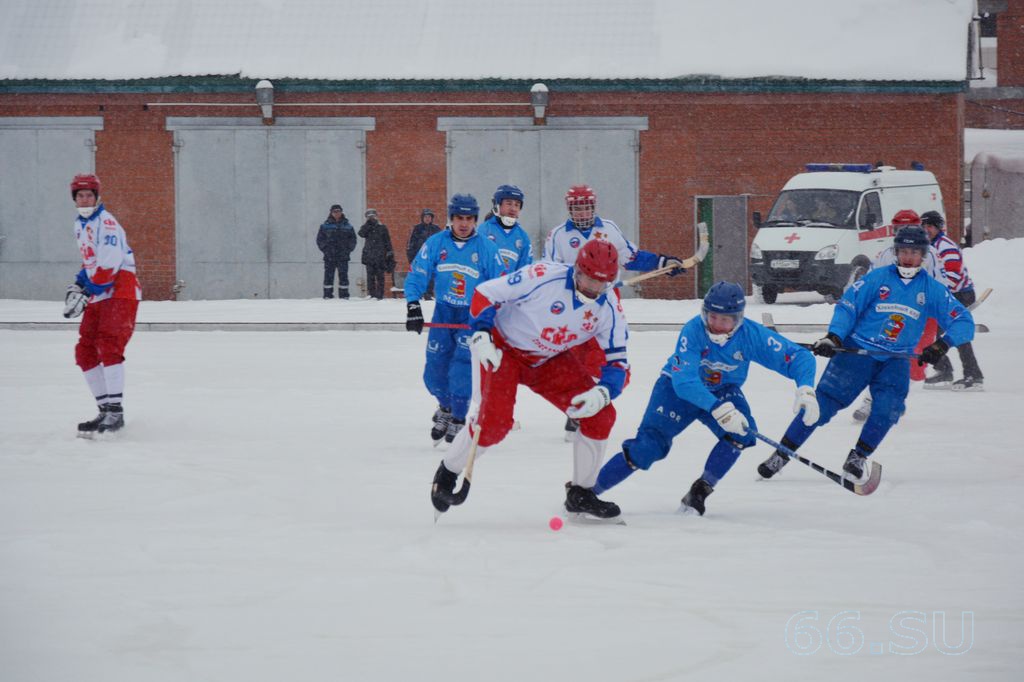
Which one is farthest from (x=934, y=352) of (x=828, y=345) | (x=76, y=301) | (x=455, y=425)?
(x=76, y=301)

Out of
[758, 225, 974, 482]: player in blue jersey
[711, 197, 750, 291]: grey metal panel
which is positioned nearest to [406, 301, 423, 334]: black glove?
[758, 225, 974, 482]: player in blue jersey

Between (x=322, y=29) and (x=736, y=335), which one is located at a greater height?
(x=322, y=29)

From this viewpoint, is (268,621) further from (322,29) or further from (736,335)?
(322,29)

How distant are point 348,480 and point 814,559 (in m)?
3.50

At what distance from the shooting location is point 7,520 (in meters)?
8.30

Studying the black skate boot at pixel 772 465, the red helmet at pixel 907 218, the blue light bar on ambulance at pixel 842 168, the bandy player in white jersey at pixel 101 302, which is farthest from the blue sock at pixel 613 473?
the blue light bar on ambulance at pixel 842 168

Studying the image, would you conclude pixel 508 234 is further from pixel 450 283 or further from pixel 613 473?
pixel 613 473

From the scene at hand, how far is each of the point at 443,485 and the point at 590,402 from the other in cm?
91

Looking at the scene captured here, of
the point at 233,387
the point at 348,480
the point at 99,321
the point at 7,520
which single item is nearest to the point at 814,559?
the point at 348,480

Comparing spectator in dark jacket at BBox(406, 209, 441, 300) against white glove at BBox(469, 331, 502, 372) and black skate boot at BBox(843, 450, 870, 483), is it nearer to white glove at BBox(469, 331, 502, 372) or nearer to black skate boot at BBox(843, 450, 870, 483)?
black skate boot at BBox(843, 450, 870, 483)

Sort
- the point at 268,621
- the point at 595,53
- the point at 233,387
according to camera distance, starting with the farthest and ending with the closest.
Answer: the point at 595,53
the point at 233,387
the point at 268,621

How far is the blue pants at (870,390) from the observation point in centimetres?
976

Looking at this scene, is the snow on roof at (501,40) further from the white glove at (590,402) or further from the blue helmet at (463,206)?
the white glove at (590,402)

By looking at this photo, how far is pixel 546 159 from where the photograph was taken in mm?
28812
